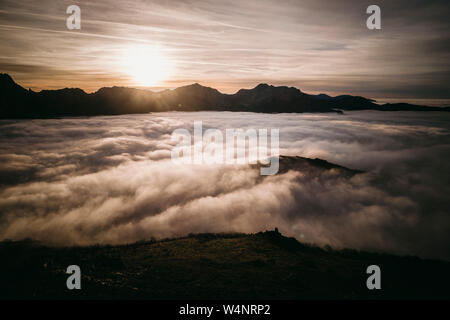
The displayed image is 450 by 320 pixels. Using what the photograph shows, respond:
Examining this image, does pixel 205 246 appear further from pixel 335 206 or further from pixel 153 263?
pixel 335 206

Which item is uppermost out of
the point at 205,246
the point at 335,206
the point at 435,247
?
the point at 205,246

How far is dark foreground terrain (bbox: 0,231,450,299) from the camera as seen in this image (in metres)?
37.3

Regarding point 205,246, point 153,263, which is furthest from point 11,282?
point 205,246

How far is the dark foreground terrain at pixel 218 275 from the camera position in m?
37.3

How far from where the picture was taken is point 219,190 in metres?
149

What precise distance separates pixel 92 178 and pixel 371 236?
166 metres

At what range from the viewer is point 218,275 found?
4406cm

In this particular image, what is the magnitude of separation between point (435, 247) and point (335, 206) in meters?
46.0

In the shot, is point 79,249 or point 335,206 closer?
point 79,249
